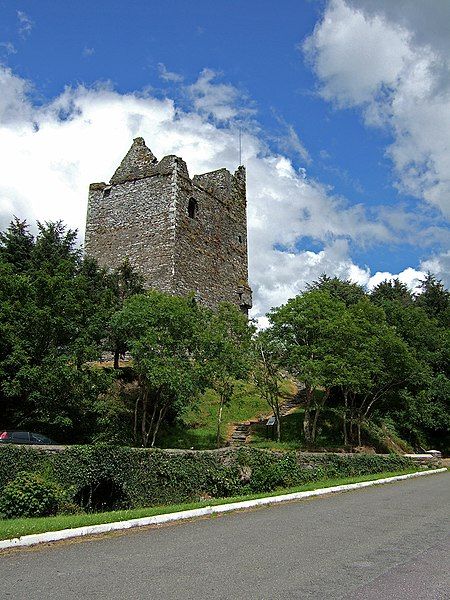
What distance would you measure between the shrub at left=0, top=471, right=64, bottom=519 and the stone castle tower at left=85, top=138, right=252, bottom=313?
62.6ft

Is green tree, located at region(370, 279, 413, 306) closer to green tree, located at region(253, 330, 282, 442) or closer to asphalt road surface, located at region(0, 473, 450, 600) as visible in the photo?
green tree, located at region(253, 330, 282, 442)

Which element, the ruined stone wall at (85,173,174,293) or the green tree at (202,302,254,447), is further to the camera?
the ruined stone wall at (85,173,174,293)

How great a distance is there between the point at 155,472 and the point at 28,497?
149 inches

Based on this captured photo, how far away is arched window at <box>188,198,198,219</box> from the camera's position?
3322cm

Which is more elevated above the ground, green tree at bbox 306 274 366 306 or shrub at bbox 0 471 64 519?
green tree at bbox 306 274 366 306

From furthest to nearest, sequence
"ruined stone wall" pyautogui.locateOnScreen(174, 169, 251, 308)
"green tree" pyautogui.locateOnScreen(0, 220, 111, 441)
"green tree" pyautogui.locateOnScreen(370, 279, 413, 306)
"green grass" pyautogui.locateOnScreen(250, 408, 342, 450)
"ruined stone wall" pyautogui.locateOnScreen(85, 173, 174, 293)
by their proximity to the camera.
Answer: "green tree" pyautogui.locateOnScreen(370, 279, 413, 306) < "ruined stone wall" pyautogui.locateOnScreen(174, 169, 251, 308) < "ruined stone wall" pyautogui.locateOnScreen(85, 173, 174, 293) < "green grass" pyautogui.locateOnScreen(250, 408, 342, 450) < "green tree" pyautogui.locateOnScreen(0, 220, 111, 441)

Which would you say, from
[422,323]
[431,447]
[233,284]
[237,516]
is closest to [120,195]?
[233,284]

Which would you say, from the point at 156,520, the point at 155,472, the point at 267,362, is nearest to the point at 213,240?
the point at 267,362

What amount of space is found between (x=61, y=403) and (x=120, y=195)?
1805cm

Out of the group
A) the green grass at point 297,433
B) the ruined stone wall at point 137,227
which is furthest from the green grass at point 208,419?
the ruined stone wall at point 137,227

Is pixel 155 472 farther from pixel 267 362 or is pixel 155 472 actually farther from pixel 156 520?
pixel 267 362

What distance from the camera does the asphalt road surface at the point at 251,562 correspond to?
5.47 m

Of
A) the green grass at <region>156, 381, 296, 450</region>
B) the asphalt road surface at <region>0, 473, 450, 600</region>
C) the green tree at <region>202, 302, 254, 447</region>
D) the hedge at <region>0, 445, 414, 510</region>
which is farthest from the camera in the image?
the green grass at <region>156, 381, 296, 450</region>

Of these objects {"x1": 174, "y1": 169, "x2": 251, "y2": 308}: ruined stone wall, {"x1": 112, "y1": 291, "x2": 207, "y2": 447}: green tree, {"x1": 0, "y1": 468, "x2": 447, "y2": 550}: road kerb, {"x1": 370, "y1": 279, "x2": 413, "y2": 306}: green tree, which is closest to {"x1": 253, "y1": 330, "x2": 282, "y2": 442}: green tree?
{"x1": 112, "y1": 291, "x2": 207, "y2": 447}: green tree
